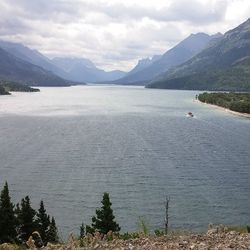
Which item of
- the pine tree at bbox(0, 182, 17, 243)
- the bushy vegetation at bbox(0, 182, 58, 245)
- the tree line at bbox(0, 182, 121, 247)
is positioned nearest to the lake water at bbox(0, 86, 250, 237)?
the bushy vegetation at bbox(0, 182, 58, 245)

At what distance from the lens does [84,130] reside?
604 feet

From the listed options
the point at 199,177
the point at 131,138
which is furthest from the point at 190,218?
the point at 131,138

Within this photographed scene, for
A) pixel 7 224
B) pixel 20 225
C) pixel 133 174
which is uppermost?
pixel 7 224

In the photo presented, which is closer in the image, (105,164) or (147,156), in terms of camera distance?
(105,164)

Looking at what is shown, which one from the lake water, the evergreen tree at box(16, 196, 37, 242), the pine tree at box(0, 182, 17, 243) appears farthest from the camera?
the lake water

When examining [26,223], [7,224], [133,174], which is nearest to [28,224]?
[26,223]

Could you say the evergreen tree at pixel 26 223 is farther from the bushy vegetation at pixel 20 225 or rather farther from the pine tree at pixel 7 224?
the pine tree at pixel 7 224

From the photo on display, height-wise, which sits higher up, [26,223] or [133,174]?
[26,223]

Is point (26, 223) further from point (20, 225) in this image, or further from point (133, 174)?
point (133, 174)

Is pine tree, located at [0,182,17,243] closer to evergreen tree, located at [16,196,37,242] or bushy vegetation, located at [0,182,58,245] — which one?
bushy vegetation, located at [0,182,58,245]

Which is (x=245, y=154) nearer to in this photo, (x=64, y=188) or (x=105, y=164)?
(x=105, y=164)

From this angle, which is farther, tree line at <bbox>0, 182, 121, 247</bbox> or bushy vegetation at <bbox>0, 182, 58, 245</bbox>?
bushy vegetation at <bbox>0, 182, 58, 245</bbox>

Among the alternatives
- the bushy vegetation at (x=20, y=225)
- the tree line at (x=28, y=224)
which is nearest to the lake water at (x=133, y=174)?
the bushy vegetation at (x=20, y=225)

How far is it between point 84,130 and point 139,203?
104899 millimetres
